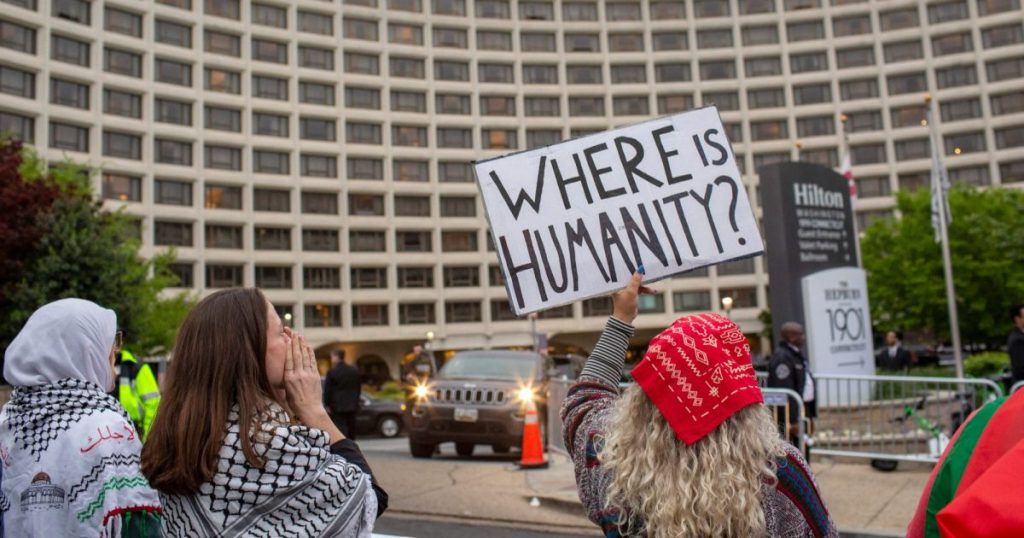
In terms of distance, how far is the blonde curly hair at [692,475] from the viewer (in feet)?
6.47

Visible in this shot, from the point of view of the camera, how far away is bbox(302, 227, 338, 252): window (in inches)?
2377

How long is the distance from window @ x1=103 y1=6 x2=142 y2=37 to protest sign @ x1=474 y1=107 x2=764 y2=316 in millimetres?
56901

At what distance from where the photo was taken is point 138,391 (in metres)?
8.34

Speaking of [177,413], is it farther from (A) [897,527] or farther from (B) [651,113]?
(B) [651,113]

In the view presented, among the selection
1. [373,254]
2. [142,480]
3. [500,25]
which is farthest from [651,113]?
[142,480]

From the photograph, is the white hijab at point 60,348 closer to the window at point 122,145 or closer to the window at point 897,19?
the window at point 122,145

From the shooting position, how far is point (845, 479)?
9.97m

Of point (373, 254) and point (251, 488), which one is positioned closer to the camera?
point (251, 488)

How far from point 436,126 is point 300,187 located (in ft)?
37.4

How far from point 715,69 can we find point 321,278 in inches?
1377

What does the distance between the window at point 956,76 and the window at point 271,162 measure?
49.1 metres

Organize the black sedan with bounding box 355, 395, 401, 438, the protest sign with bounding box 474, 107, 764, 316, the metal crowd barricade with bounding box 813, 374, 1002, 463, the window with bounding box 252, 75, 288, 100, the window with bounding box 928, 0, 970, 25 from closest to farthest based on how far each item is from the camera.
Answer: the protest sign with bounding box 474, 107, 764, 316 < the metal crowd barricade with bounding box 813, 374, 1002, 463 < the black sedan with bounding box 355, 395, 401, 438 < the window with bounding box 252, 75, 288, 100 < the window with bounding box 928, 0, 970, 25

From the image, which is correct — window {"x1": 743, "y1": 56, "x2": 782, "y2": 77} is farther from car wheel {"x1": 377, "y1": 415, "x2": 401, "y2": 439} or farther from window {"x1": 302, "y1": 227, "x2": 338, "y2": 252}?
car wheel {"x1": 377, "y1": 415, "x2": 401, "y2": 439}

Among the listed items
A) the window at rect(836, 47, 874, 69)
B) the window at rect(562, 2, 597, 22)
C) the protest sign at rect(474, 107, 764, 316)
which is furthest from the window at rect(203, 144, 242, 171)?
the protest sign at rect(474, 107, 764, 316)
